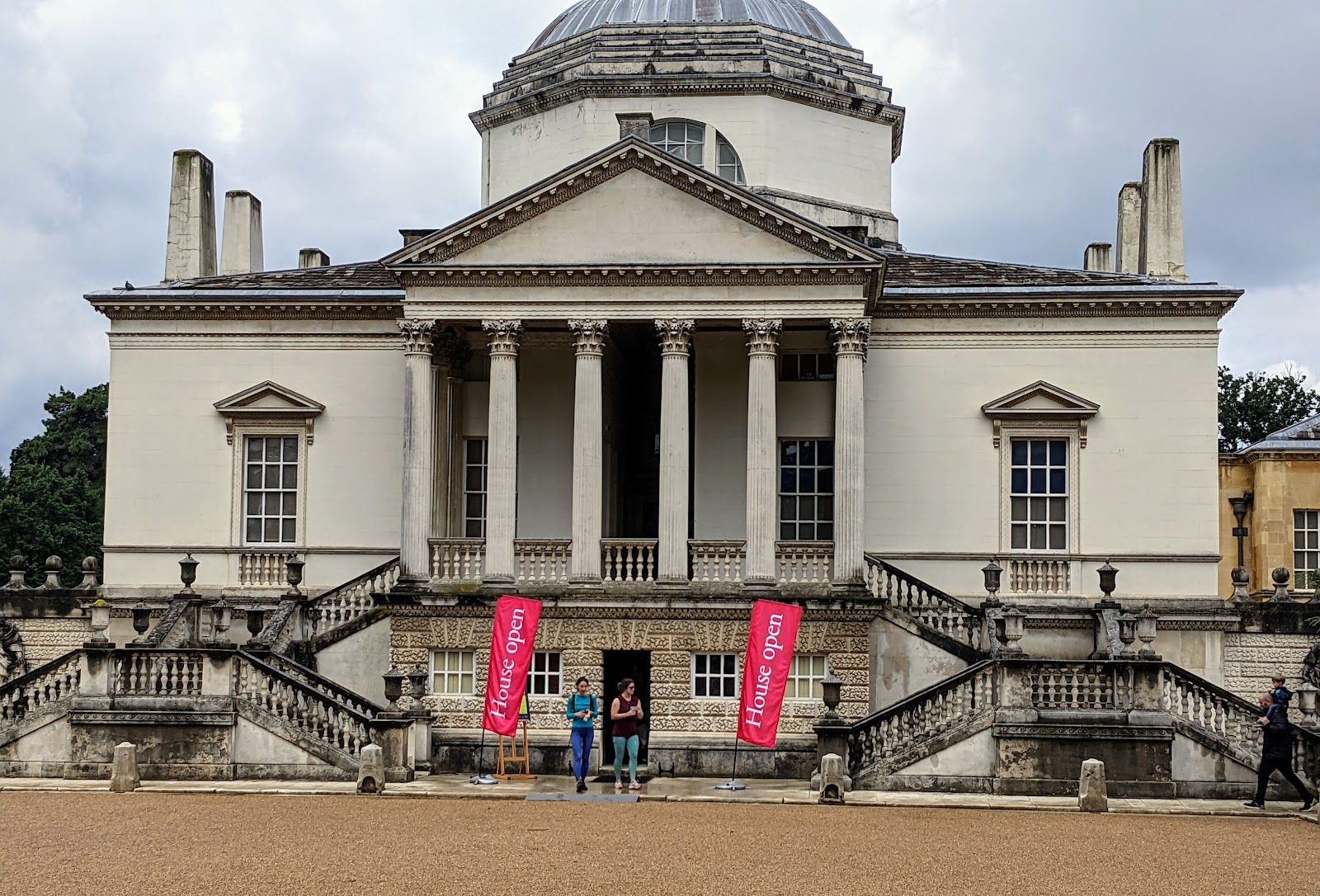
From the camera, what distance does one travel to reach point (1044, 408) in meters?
31.6

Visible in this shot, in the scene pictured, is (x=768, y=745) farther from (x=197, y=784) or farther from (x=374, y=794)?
(x=197, y=784)

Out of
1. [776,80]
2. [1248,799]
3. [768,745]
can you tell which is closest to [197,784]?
[768,745]

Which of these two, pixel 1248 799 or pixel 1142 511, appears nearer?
pixel 1248 799

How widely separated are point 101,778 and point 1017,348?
18.6 m

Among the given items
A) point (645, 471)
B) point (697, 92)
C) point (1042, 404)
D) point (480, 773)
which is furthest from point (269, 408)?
point (1042, 404)

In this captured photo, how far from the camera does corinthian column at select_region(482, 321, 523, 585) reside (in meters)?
29.4

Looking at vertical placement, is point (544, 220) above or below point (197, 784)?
above

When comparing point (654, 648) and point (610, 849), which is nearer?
point (610, 849)

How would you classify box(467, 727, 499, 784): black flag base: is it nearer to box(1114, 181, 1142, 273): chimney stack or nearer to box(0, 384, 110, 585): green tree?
box(1114, 181, 1142, 273): chimney stack

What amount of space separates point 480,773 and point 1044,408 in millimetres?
13128

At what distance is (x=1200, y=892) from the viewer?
1600 centimetres

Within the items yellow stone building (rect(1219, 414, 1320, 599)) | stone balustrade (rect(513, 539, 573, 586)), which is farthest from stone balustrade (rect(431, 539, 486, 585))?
yellow stone building (rect(1219, 414, 1320, 599))

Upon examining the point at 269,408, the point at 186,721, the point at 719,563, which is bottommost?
the point at 186,721

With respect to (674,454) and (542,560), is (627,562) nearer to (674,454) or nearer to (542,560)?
(542,560)
